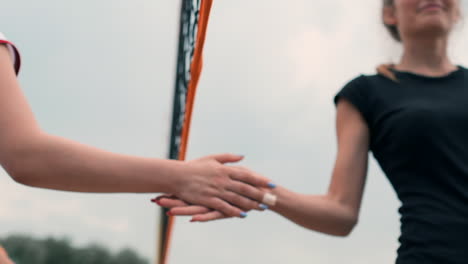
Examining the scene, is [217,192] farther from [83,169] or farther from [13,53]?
[13,53]

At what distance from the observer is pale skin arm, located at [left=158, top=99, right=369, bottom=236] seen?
2.12 m

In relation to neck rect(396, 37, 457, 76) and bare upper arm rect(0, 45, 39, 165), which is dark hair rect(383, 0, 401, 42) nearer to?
neck rect(396, 37, 457, 76)

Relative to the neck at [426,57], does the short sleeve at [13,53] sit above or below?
below

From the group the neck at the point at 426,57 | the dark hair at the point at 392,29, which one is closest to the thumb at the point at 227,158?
the neck at the point at 426,57

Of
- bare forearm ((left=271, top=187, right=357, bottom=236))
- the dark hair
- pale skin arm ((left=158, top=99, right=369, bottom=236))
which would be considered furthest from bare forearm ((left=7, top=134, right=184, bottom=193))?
the dark hair

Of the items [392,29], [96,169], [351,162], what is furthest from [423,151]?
[96,169]

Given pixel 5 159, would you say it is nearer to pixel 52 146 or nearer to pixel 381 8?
pixel 52 146

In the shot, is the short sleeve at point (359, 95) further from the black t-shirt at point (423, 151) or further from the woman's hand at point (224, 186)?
the woman's hand at point (224, 186)

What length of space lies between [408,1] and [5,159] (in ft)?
5.34

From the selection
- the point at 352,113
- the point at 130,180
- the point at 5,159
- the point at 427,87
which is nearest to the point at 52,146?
the point at 5,159

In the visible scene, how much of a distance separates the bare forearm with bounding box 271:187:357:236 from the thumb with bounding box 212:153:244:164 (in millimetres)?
205

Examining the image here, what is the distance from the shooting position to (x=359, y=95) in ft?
7.07

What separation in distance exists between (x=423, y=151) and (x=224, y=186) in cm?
79

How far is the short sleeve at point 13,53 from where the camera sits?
1586mm
